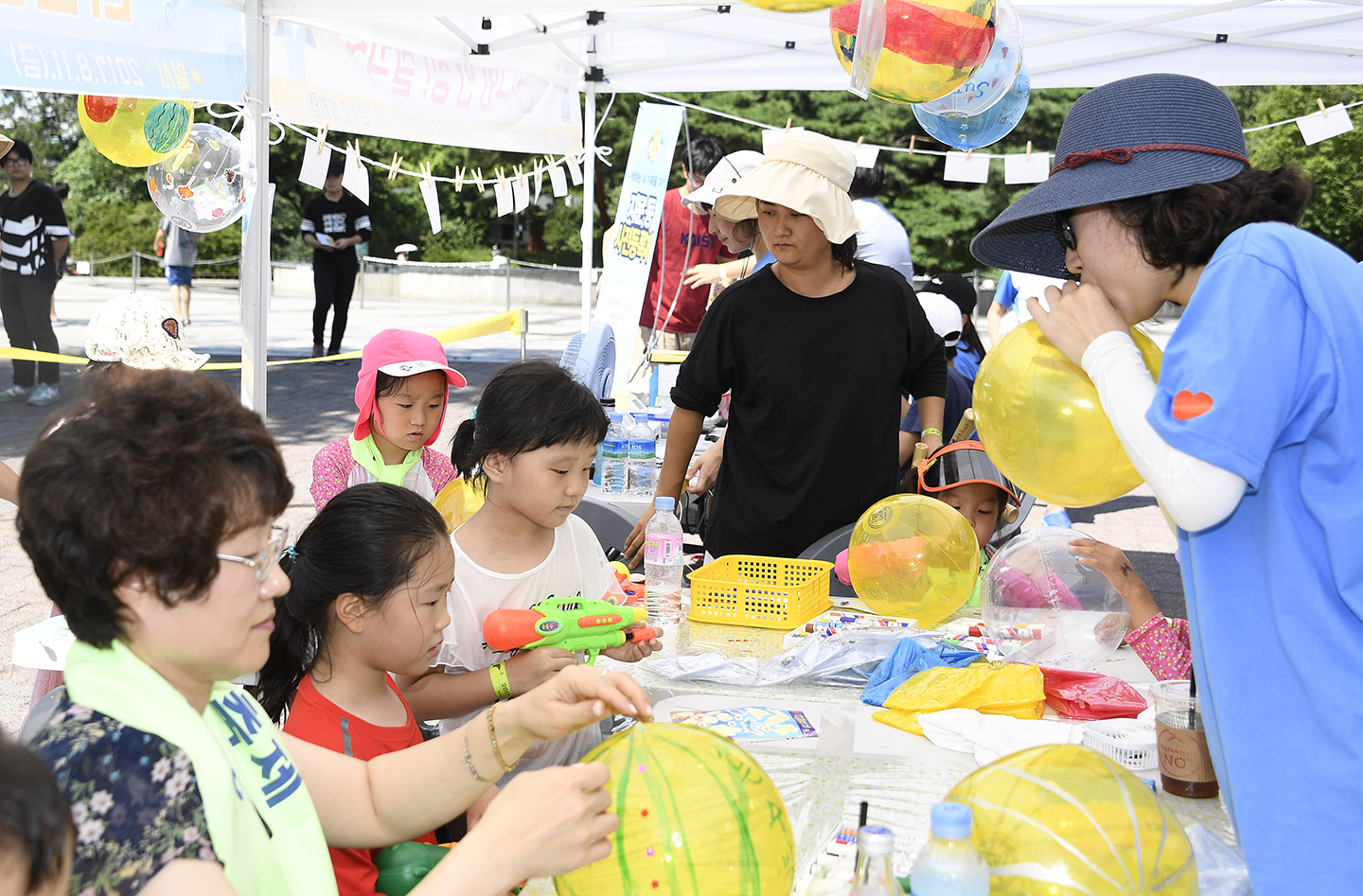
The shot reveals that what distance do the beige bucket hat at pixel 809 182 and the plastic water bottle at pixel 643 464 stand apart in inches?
63.3

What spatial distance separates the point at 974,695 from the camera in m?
2.15

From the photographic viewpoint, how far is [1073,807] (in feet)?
3.84

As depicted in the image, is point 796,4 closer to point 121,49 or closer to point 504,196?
point 121,49

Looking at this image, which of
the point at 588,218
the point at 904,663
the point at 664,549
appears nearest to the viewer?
the point at 904,663

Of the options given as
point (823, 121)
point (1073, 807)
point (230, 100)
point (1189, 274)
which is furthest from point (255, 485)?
point (823, 121)

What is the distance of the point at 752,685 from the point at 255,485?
140cm

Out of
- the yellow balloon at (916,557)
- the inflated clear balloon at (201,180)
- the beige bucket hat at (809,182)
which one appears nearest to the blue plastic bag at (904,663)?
the yellow balloon at (916,557)

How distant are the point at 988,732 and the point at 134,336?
2.81m

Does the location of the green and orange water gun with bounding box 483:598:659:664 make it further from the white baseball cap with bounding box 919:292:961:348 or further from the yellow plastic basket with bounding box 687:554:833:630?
the white baseball cap with bounding box 919:292:961:348

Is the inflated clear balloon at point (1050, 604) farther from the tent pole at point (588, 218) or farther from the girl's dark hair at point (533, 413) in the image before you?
the tent pole at point (588, 218)

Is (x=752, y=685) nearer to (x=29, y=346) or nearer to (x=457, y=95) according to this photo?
(x=457, y=95)

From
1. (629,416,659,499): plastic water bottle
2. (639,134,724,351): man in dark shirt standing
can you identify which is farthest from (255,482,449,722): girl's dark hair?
(639,134,724,351): man in dark shirt standing

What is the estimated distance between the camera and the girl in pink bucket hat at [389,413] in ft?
11.2

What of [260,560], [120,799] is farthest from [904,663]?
[120,799]
